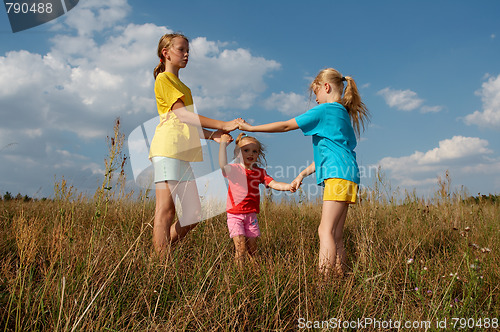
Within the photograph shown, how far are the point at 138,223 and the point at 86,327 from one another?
2616 mm

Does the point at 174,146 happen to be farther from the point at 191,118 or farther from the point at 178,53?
the point at 178,53

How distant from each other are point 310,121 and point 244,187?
1.05 meters

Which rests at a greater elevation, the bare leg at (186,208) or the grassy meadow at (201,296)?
the bare leg at (186,208)

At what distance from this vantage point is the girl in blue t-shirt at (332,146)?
103 inches

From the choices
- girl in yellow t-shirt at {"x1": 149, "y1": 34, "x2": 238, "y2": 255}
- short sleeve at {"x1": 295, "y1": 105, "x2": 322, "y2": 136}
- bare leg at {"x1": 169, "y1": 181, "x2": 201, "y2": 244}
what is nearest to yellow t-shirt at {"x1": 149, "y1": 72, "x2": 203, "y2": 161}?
girl in yellow t-shirt at {"x1": 149, "y1": 34, "x2": 238, "y2": 255}

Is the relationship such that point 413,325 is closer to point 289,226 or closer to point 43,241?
point 289,226

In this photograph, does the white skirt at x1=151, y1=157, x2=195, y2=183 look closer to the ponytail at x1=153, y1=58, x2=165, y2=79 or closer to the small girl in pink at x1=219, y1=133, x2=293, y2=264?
the small girl in pink at x1=219, y1=133, x2=293, y2=264

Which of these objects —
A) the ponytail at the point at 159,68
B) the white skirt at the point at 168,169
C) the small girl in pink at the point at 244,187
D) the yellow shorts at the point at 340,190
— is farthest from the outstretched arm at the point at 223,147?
the yellow shorts at the point at 340,190

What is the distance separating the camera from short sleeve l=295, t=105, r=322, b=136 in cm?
280

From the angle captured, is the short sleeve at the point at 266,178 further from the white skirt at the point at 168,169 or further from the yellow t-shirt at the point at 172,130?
the white skirt at the point at 168,169

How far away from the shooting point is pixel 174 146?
271 centimetres

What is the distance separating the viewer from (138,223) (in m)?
4.32

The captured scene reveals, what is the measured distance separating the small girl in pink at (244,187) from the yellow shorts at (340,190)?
65 cm

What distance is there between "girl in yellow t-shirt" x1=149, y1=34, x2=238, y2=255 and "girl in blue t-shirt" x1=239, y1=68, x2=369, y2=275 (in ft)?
1.81
